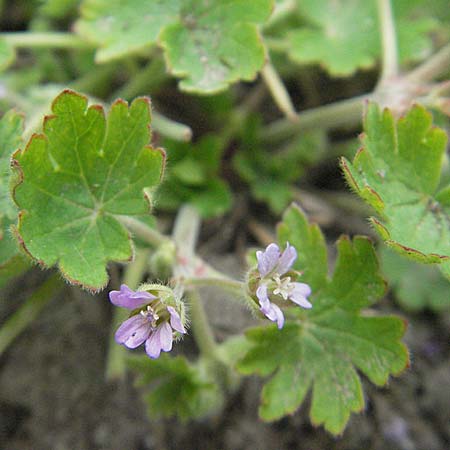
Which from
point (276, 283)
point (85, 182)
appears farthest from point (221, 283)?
point (85, 182)

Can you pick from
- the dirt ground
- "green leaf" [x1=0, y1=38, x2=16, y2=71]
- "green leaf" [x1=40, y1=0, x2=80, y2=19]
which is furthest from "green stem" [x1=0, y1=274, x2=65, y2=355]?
"green leaf" [x1=40, y1=0, x2=80, y2=19]

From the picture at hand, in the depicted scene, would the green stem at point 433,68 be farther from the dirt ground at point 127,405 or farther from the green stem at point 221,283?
the green stem at point 221,283

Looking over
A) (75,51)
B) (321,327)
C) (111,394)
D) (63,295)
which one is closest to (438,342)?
(321,327)

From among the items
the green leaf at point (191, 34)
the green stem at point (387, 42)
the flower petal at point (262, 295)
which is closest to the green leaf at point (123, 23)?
the green leaf at point (191, 34)

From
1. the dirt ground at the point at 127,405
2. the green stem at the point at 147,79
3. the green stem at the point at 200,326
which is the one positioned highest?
the green stem at the point at 147,79

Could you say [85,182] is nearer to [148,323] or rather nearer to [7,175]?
[7,175]

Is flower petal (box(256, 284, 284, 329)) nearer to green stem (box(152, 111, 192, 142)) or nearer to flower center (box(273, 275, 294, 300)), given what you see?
flower center (box(273, 275, 294, 300))
